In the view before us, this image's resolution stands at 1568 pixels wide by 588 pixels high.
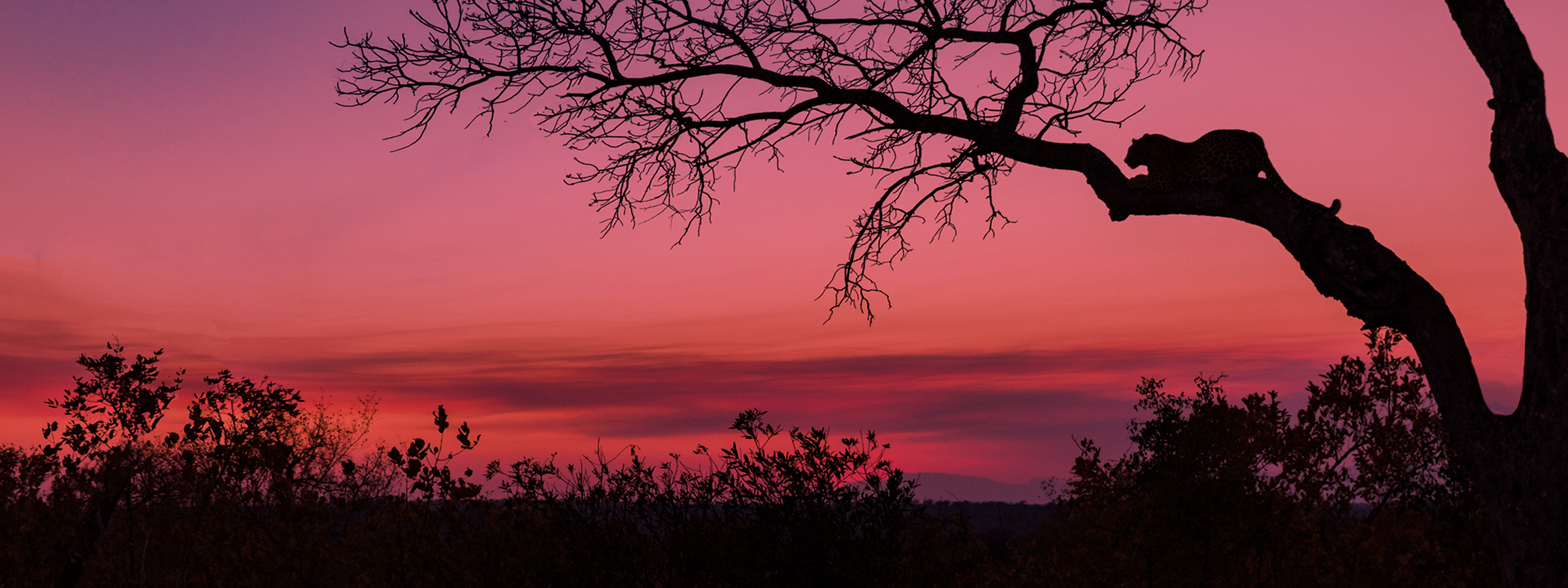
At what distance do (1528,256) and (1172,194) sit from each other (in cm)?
232

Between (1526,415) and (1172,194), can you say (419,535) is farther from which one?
(1526,415)

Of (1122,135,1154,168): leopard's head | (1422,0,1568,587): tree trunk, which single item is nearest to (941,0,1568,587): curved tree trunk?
(1422,0,1568,587): tree trunk

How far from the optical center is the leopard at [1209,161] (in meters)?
7.29

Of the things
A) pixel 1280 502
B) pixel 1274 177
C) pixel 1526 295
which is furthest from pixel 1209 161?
pixel 1280 502

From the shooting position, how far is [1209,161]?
7.43m

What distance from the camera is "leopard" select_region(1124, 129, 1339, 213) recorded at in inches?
287

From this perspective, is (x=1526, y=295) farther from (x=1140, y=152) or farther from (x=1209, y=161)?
(x=1140, y=152)

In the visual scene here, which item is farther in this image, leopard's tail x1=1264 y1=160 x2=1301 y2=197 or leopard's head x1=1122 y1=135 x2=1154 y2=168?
leopard's head x1=1122 y1=135 x2=1154 y2=168

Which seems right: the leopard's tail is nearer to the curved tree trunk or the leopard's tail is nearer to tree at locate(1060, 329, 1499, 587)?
the curved tree trunk

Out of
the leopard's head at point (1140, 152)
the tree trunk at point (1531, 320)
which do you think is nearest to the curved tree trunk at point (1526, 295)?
the tree trunk at point (1531, 320)

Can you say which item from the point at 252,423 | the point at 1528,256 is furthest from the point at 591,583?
the point at 1528,256

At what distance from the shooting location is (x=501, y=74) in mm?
9492

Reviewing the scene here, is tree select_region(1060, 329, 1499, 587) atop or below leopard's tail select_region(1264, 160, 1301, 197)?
below

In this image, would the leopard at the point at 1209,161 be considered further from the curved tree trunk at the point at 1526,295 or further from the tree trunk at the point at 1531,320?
the tree trunk at the point at 1531,320
